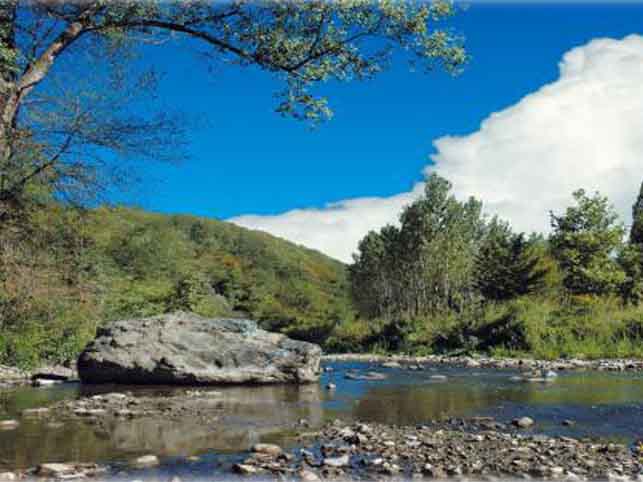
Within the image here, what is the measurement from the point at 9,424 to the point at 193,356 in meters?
8.42

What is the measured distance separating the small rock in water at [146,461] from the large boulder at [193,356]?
10.6 meters

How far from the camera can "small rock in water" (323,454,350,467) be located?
23.5ft

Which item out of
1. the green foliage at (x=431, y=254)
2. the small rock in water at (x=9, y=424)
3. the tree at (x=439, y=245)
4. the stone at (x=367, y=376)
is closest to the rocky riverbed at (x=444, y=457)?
the small rock in water at (x=9, y=424)

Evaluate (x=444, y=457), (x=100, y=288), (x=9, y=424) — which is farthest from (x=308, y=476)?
(x=100, y=288)

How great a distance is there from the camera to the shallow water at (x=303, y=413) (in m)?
8.47

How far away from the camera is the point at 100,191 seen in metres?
9.26

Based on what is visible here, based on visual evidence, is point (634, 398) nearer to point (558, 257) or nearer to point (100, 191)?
point (100, 191)

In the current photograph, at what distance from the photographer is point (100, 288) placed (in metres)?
13.4

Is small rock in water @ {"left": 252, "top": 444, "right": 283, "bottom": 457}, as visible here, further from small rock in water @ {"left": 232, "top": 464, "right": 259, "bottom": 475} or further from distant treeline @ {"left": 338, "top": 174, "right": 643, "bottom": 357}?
distant treeline @ {"left": 338, "top": 174, "right": 643, "bottom": 357}

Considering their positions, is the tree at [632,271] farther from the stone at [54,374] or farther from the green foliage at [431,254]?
the stone at [54,374]

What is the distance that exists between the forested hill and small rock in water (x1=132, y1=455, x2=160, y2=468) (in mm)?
3062

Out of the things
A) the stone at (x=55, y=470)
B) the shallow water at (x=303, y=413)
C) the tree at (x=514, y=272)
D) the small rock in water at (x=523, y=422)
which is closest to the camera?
the stone at (x=55, y=470)

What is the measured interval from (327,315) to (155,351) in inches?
1962

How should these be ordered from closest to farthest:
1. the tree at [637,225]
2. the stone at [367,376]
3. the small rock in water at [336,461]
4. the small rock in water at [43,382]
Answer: the small rock in water at [336,461]
the small rock in water at [43,382]
the stone at [367,376]
the tree at [637,225]
